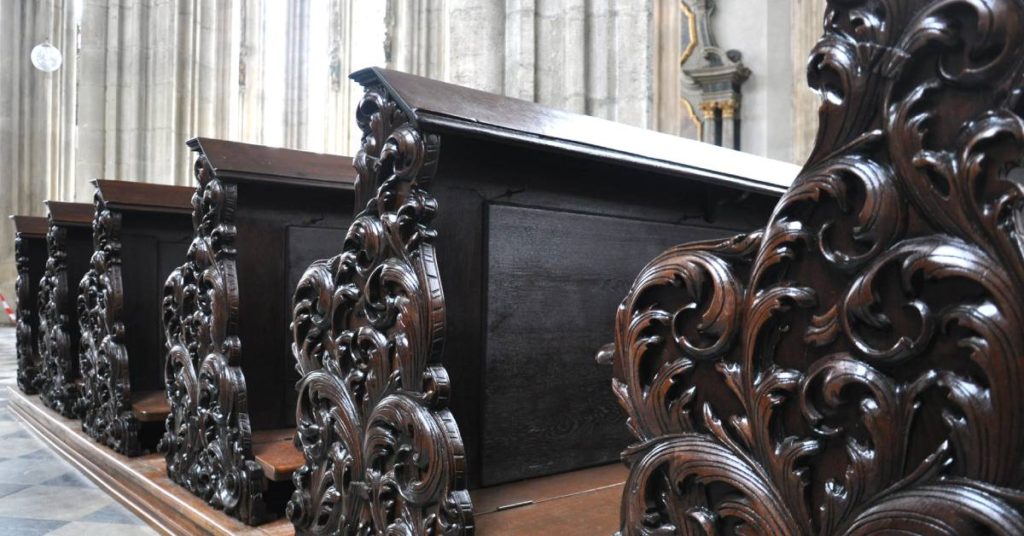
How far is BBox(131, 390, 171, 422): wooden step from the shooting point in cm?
354

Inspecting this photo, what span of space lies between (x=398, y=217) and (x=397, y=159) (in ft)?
0.43

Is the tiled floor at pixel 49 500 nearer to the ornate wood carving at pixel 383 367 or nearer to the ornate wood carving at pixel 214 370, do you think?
the ornate wood carving at pixel 214 370

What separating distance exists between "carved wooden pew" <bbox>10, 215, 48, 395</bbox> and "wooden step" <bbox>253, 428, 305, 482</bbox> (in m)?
3.22

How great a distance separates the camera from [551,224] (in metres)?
2.22

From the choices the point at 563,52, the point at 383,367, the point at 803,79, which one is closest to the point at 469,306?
the point at 383,367

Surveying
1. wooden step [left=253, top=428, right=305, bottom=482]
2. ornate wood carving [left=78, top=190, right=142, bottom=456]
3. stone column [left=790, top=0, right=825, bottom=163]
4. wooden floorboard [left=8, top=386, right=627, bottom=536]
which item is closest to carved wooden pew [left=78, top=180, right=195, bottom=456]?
ornate wood carving [left=78, top=190, right=142, bottom=456]

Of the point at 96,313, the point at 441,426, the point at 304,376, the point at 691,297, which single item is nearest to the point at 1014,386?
the point at 691,297

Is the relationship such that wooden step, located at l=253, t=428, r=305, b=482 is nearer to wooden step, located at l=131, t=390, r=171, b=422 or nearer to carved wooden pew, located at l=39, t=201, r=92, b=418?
wooden step, located at l=131, t=390, r=171, b=422

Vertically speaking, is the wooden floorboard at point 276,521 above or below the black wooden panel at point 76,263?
below

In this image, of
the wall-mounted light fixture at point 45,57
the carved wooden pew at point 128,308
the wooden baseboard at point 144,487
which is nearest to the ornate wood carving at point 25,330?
the wooden baseboard at point 144,487

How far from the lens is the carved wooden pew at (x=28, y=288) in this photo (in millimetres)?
5426

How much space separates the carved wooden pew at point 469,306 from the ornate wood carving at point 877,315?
2.24ft

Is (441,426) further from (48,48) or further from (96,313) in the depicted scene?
(48,48)

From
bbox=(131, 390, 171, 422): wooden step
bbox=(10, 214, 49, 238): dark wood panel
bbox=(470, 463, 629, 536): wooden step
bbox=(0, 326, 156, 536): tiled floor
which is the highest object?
bbox=(10, 214, 49, 238): dark wood panel
